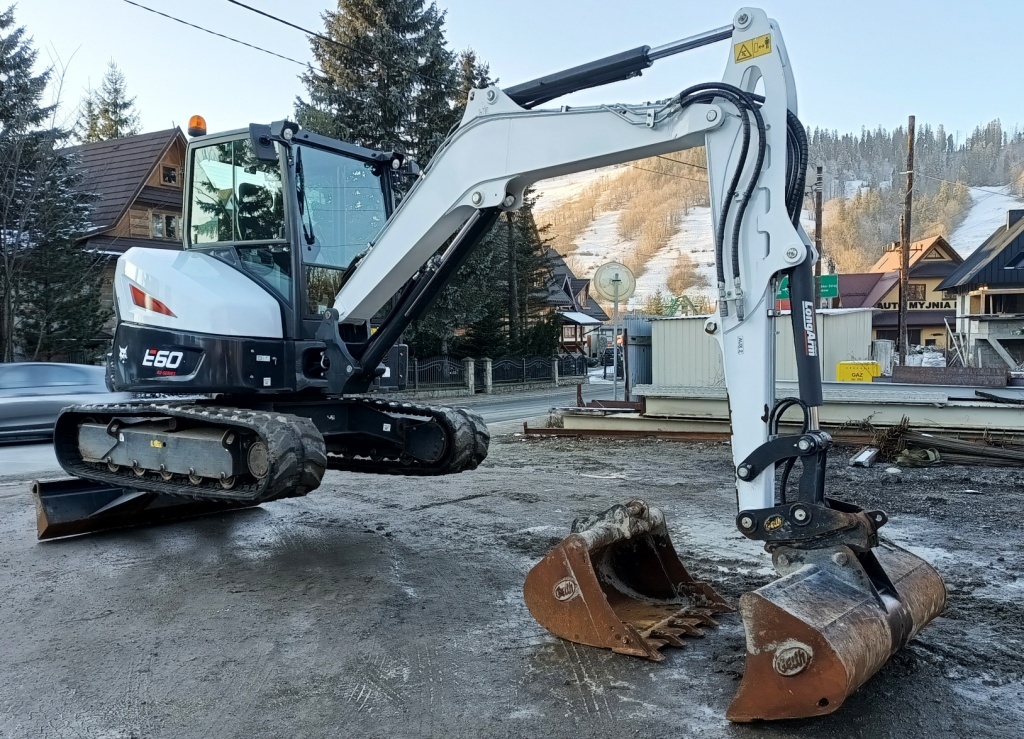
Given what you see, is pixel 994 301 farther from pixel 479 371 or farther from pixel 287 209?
pixel 287 209

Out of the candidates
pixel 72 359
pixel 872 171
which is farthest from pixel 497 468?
pixel 872 171

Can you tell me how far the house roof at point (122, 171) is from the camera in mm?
28219

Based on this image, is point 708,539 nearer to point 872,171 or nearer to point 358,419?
point 358,419

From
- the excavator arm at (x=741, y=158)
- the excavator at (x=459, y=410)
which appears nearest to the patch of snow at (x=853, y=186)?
the excavator at (x=459, y=410)

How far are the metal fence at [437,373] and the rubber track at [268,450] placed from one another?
20.8 meters

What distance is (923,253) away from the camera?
5991 cm

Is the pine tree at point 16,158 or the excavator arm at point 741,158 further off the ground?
the pine tree at point 16,158

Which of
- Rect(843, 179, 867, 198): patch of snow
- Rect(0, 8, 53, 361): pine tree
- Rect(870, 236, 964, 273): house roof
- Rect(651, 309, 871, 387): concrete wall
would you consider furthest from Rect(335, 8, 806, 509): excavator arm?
Rect(843, 179, 867, 198): patch of snow

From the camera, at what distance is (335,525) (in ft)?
23.4

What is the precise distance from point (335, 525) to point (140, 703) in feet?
11.5

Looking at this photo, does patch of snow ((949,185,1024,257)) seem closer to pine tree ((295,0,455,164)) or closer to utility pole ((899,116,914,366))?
utility pole ((899,116,914,366))

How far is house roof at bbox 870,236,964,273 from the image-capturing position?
197 ft

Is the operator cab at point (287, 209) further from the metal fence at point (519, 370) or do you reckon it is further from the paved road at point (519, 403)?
the metal fence at point (519, 370)

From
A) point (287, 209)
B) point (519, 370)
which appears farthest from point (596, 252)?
point (287, 209)
